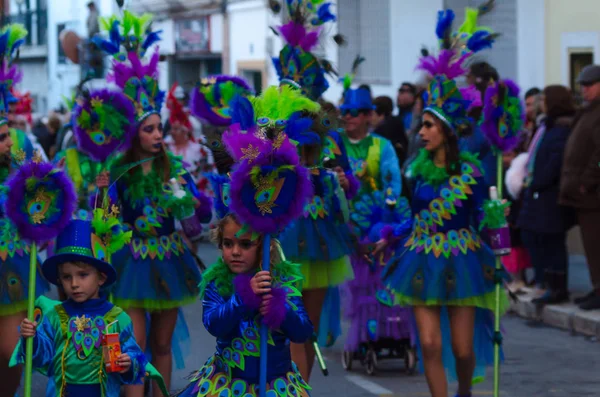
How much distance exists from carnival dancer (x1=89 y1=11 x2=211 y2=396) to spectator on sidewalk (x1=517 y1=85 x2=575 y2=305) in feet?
17.7

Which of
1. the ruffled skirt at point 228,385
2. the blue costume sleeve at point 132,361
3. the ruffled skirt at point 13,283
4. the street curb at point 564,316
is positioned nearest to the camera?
the ruffled skirt at point 228,385

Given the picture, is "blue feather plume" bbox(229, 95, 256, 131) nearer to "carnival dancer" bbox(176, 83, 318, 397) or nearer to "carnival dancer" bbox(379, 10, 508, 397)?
"carnival dancer" bbox(176, 83, 318, 397)

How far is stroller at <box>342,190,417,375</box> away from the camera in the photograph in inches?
416

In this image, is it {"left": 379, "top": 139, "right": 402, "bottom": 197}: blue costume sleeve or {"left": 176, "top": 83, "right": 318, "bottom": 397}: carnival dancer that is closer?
{"left": 176, "top": 83, "right": 318, "bottom": 397}: carnival dancer

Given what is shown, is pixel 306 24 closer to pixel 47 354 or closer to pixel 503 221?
pixel 503 221

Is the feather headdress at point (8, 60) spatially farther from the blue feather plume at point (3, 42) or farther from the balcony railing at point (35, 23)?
the balcony railing at point (35, 23)

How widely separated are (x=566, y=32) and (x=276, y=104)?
14657mm

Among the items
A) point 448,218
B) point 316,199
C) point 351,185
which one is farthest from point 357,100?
point 448,218

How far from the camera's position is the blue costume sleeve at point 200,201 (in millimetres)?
8938

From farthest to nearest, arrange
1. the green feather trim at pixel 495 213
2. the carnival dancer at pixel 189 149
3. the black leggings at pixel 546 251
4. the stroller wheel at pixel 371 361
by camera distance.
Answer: the carnival dancer at pixel 189 149 < the black leggings at pixel 546 251 < the stroller wheel at pixel 371 361 < the green feather trim at pixel 495 213

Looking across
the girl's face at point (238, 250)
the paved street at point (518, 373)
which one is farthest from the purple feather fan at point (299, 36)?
the girl's face at point (238, 250)

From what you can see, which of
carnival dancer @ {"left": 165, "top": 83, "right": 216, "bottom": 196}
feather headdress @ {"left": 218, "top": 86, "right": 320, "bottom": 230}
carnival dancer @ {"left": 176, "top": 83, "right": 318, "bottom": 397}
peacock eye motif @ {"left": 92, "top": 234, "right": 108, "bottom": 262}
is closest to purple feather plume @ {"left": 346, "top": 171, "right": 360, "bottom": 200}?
peacock eye motif @ {"left": 92, "top": 234, "right": 108, "bottom": 262}

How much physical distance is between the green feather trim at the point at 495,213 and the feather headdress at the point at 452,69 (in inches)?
22.7

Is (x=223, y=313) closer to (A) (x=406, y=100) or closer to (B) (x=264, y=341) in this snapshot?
(B) (x=264, y=341)
